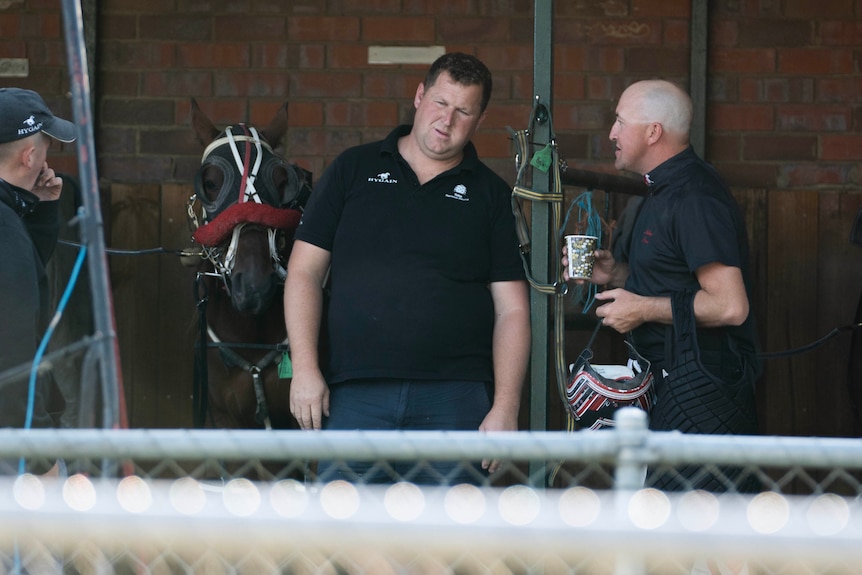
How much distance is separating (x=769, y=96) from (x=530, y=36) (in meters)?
1.26

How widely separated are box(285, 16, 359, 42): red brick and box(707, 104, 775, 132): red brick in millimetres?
1883

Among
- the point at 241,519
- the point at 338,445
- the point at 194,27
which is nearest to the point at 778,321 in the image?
the point at 194,27

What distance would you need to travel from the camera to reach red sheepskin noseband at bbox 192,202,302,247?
15.1 ft

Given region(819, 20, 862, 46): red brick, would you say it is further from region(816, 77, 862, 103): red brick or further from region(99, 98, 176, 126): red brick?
region(99, 98, 176, 126): red brick

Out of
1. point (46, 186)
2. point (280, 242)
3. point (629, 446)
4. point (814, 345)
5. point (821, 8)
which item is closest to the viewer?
point (629, 446)

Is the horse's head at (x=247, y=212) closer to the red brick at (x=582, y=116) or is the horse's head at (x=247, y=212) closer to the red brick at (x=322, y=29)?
the red brick at (x=322, y=29)

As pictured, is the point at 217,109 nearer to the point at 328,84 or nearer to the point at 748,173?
the point at 328,84

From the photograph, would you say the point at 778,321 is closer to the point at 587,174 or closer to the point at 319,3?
the point at 587,174

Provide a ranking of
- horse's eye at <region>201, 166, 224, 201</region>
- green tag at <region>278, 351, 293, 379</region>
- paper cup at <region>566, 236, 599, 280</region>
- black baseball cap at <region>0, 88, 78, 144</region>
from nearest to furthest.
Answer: black baseball cap at <region>0, 88, 78, 144</region> → paper cup at <region>566, 236, 599, 280</region> → green tag at <region>278, 351, 293, 379</region> → horse's eye at <region>201, 166, 224, 201</region>

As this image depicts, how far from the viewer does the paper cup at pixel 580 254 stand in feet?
12.9

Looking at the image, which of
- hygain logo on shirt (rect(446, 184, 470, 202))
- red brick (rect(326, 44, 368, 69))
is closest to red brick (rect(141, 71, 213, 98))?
red brick (rect(326, 44, 368, 69))

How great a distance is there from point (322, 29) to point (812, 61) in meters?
2.51

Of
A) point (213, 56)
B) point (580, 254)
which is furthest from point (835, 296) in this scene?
Result: point (213, 56)

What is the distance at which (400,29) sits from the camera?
6.30 metres
